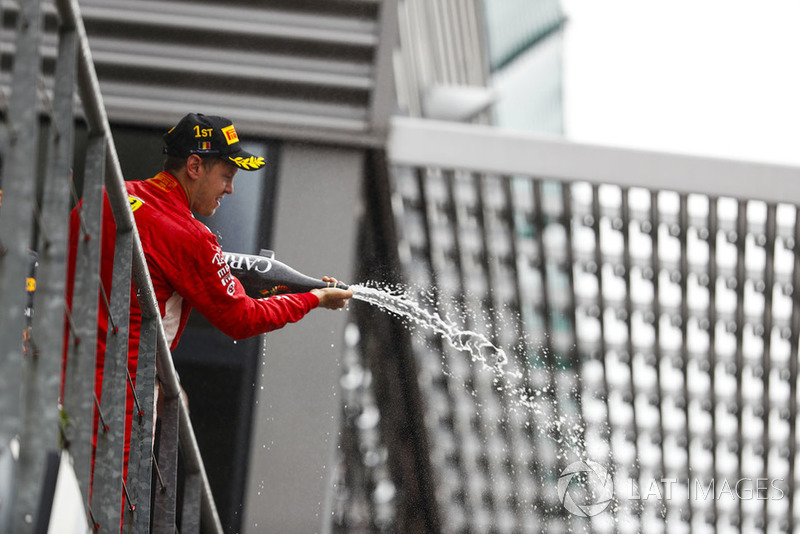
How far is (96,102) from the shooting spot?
1867 mm

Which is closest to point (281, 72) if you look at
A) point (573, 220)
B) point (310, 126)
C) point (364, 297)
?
point (310, 126)

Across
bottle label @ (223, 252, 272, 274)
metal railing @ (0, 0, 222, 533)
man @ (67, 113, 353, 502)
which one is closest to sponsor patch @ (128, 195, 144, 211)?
man @ (67, 113, 353, 502)

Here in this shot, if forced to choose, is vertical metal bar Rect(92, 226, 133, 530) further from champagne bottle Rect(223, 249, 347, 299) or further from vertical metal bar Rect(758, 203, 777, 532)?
vertical metal bar Rect(758, 203, 777, 532)

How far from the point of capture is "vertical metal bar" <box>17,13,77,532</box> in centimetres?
144

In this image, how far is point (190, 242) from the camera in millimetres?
2713

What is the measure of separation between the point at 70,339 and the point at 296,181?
2.99 meters

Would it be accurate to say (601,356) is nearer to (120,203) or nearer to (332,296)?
(332,296)

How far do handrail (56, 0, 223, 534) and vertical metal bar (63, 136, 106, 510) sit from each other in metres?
0.10

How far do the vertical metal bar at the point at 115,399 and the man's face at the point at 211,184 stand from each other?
83 centimetres

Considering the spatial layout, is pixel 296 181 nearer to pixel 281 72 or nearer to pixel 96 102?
pixel 281 72

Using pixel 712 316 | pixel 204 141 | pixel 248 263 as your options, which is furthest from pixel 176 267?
pixel 712 316

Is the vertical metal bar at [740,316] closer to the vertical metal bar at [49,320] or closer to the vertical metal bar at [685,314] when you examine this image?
the vertical metal bar at [685,314]

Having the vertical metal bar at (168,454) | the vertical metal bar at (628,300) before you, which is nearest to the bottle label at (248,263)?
the vertical metal bar at (168,454)

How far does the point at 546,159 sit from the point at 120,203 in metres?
2.93
